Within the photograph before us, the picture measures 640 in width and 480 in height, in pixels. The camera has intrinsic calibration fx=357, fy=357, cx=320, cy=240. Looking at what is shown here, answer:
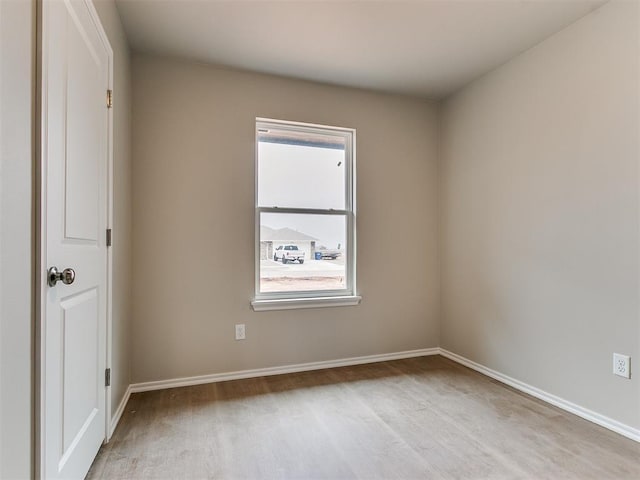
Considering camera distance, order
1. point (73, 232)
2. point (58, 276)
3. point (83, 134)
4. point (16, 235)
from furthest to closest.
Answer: point (83, 134) < point (73, 232) < point (58, 276) < point (16, 235)

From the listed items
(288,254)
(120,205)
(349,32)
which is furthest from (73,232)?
(349,32)

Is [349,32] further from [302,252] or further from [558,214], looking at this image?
[558,214]

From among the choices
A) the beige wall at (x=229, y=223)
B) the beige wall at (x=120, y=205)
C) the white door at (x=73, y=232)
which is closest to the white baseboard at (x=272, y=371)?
the beige wall at (x=229, y=223)

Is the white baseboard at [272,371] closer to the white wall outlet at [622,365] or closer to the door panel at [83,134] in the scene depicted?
the door panel at [83,134]

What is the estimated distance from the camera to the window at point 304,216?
9.55 feet

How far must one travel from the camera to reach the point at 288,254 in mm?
2979

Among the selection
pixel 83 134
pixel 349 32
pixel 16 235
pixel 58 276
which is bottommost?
pixel 58 276

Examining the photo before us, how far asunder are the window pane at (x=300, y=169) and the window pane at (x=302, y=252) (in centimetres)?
13

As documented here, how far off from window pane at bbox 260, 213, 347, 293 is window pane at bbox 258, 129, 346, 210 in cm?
13

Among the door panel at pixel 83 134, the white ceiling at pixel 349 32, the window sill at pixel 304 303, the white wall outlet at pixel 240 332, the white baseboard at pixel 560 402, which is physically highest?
the white ceiling at pixel 349 32

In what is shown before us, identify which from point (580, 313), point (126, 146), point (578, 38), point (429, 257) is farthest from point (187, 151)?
point (580, 313)

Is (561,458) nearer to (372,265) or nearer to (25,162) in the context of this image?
(372,265)

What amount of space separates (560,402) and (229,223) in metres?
2.58

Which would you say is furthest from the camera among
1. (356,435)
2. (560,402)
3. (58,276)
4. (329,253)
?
(329,253)
